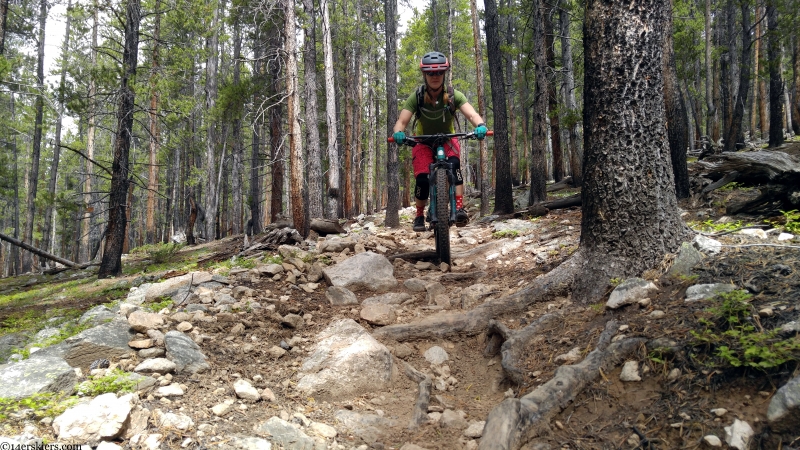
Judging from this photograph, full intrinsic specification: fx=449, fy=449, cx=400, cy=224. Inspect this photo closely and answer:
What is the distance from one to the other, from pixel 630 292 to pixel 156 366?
3.57 metres

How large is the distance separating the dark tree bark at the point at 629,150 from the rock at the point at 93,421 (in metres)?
3.57

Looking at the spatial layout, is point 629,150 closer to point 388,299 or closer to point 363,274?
point 388,299

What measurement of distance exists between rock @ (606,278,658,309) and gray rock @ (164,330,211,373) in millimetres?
3194

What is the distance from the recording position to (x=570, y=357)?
3.30 metres

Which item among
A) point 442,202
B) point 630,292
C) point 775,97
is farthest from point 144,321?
point 775,97

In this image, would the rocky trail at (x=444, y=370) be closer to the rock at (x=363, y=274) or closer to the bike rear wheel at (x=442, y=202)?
the rock at (x=363, y=274)

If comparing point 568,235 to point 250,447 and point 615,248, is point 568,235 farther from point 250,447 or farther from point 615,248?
point 250,447

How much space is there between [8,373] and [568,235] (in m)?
6.44

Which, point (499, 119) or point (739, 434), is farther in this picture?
point (499, 119)

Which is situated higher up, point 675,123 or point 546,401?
point 675,123

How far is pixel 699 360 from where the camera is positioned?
8.54 feet

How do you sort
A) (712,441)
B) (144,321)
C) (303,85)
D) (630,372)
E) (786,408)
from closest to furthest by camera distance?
(786,408) → (712,441) → (630,372) → (144,321) → (303,85)

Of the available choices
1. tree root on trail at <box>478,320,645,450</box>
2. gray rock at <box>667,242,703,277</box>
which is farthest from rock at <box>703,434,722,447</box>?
gray rock at <box>667,242,703,277</box>

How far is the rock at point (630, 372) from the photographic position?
2.80 metres
